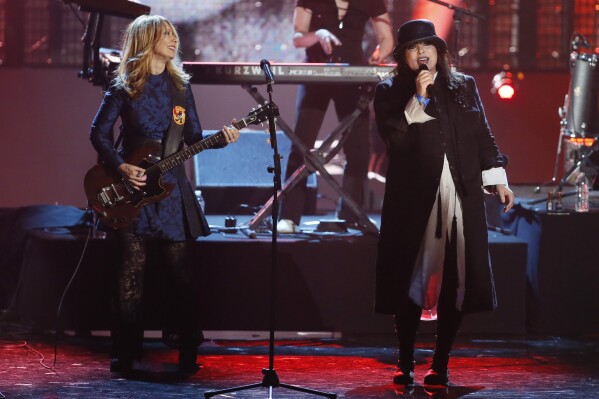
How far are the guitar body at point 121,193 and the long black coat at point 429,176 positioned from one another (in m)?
1.23

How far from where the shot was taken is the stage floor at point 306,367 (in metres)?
5.49

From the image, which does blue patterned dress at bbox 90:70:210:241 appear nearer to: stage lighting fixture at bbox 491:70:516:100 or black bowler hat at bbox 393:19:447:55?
black bowler hat at bbox 393:19:447:55

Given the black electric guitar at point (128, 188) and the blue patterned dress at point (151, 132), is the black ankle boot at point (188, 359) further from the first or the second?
the black electric guitar at point (128, 188)

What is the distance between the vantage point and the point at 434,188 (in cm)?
531

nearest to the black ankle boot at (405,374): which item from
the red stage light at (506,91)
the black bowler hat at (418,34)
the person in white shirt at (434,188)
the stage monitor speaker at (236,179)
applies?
the person in white shirt at (434,188)

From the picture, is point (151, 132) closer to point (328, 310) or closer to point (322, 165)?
point (322, 165)

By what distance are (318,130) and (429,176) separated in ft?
7.36

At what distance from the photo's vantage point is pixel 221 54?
10.2 meters

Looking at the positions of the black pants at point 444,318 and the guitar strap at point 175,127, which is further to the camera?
the guitar strap at point 175,127

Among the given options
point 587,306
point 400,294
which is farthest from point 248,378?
point 587,306

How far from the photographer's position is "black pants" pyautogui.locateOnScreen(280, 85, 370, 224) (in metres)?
7.35

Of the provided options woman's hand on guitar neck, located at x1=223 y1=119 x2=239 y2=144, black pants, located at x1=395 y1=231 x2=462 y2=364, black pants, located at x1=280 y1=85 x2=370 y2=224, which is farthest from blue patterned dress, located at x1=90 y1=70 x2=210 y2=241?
black pants, located at x1=280 y1=85 x2=370 y2=224

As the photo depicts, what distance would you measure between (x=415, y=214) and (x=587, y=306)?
2.30m

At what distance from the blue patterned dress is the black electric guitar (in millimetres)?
60
